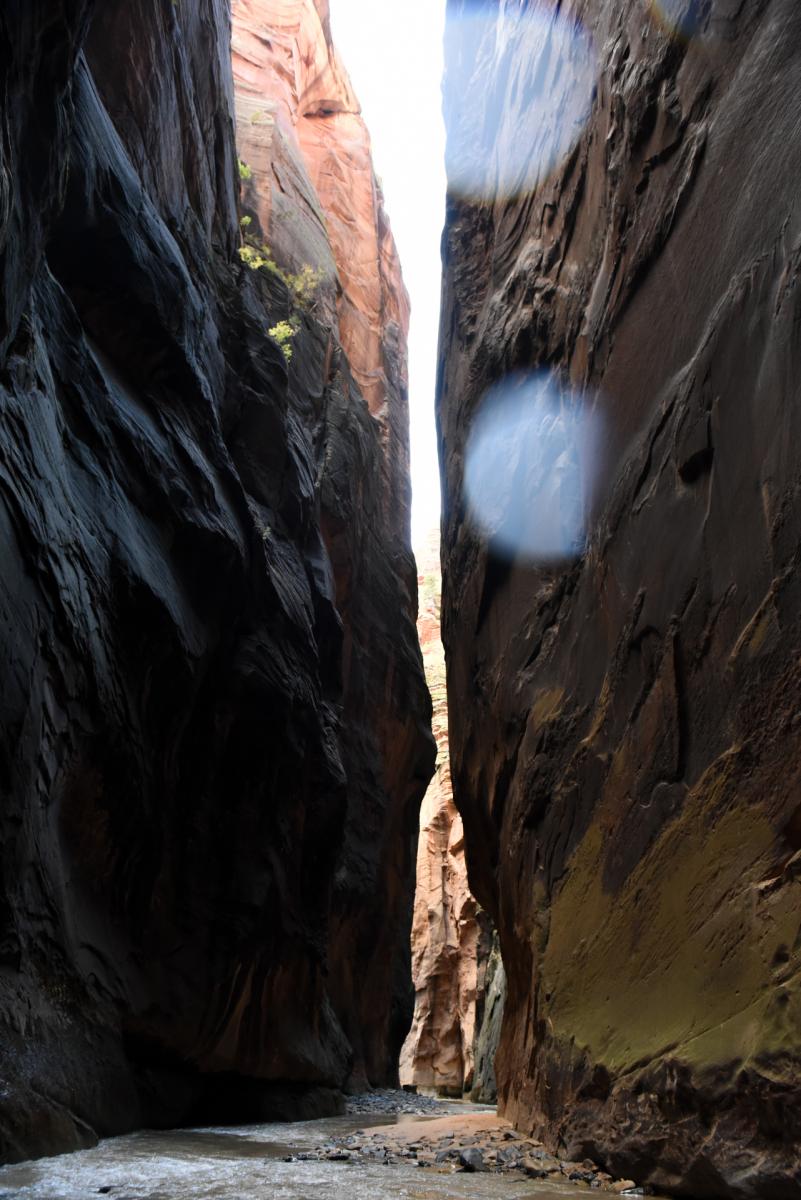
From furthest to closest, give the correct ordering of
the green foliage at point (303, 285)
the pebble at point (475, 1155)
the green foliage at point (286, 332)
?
1. the green foliage at point (303, 285)
2. the green foliage at point (286, 332)
3. the pebble at point (475, 1155)

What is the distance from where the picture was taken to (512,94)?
15.2 m

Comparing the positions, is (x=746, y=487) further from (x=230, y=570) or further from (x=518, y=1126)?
(x=230, y=570)

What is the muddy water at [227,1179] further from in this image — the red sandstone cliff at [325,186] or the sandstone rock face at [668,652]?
the red sandstone cliff at [325,186]

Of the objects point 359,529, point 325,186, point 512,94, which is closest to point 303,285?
point 359,529

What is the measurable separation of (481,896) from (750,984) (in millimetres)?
12092

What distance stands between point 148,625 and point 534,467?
16.1 ft

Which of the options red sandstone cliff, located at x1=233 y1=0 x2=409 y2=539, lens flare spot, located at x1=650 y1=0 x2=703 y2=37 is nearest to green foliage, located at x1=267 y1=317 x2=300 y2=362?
red sandstone cliff, located at x1=233 y1=0 x2=409 y2=539

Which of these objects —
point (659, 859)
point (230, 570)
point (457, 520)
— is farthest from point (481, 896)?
point (659, 859)

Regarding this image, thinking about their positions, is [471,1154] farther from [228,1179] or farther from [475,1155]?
[228,1179]

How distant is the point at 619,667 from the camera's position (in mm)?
8102

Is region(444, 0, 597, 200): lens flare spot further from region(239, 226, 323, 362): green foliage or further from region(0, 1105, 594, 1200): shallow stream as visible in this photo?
region(0, 1105, 594, 1200): shallow stream

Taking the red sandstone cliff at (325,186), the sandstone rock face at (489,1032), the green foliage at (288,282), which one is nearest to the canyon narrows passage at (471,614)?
the green foliage at (288,282)

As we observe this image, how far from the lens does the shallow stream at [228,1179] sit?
5344 mm

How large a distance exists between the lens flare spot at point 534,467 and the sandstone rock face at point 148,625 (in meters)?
3.47
